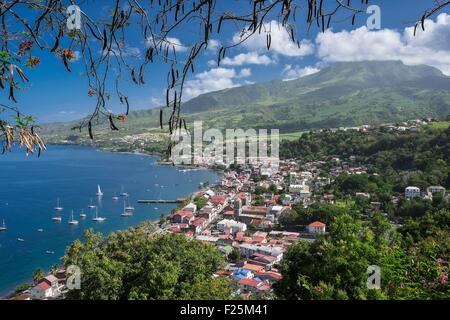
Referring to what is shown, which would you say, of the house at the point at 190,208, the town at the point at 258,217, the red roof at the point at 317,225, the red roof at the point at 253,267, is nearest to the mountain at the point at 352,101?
the town at the point at 258,217

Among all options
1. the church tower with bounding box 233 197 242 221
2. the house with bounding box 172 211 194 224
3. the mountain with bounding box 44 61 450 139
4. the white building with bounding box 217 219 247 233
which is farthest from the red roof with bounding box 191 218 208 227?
the mountain with bounding box 44 61 450 139

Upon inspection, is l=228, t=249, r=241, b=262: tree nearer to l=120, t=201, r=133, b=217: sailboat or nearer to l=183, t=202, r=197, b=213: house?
l=183, t=202, r=197, b=213: house

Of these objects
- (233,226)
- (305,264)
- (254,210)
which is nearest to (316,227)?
(233,226)

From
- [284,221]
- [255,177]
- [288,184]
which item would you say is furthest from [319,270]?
[255,177]

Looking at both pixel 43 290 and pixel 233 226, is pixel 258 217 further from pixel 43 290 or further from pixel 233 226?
pixel 43 290

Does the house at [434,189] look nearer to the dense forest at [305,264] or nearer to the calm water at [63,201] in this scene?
the dense forest at [305,264]

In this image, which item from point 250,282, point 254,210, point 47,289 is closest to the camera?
point 47,289
